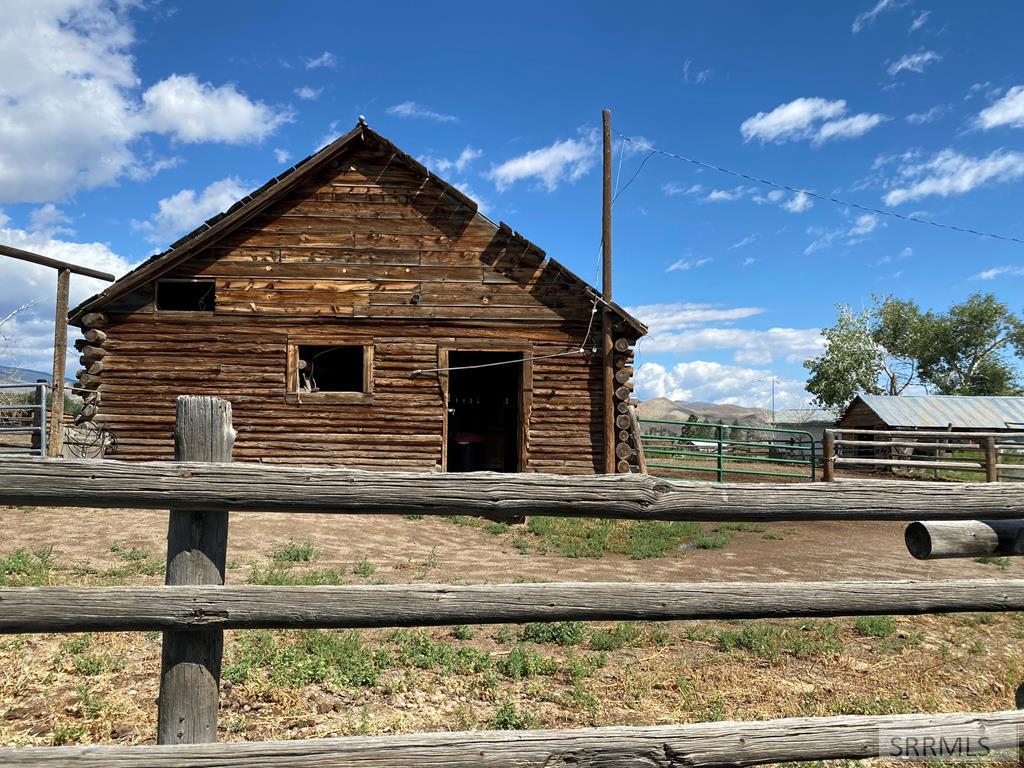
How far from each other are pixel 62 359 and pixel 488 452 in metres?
8.77

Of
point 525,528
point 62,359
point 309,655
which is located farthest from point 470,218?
point 309,655

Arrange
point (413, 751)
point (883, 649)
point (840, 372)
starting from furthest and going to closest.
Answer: point (840, 372) < point (883, 649) < point (413, 751)

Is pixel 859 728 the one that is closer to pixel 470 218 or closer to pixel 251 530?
pixel 251 530

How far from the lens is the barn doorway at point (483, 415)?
1438 cm

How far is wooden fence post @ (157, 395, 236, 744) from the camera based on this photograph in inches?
102

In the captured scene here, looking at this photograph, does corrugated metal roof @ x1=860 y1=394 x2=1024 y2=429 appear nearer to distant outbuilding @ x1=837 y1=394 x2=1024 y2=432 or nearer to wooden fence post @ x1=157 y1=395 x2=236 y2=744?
distant outbuilding @ x1=837 y1=394 x2=1024 y2=432

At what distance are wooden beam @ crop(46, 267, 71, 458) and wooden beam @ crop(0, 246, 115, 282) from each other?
87mm

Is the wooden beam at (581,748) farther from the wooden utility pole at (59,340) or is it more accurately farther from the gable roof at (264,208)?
the wooden utility pole at (59,340)

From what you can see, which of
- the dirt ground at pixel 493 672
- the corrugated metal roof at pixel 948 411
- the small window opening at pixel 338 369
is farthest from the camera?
the corrugated metal roof at pixel 948 411

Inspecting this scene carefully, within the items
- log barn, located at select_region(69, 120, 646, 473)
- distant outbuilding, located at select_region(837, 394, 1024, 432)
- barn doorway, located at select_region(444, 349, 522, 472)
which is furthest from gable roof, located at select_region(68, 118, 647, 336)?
distant outbuilding, located at select_region(837, 394, 1024, 432)

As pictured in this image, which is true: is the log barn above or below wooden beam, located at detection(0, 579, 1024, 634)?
above

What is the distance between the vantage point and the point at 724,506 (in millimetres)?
2969

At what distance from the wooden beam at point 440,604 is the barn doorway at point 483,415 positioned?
10.0 m

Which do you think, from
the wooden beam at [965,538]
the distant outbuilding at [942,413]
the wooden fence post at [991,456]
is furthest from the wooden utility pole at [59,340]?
the distant outbuilding at [942,413]
